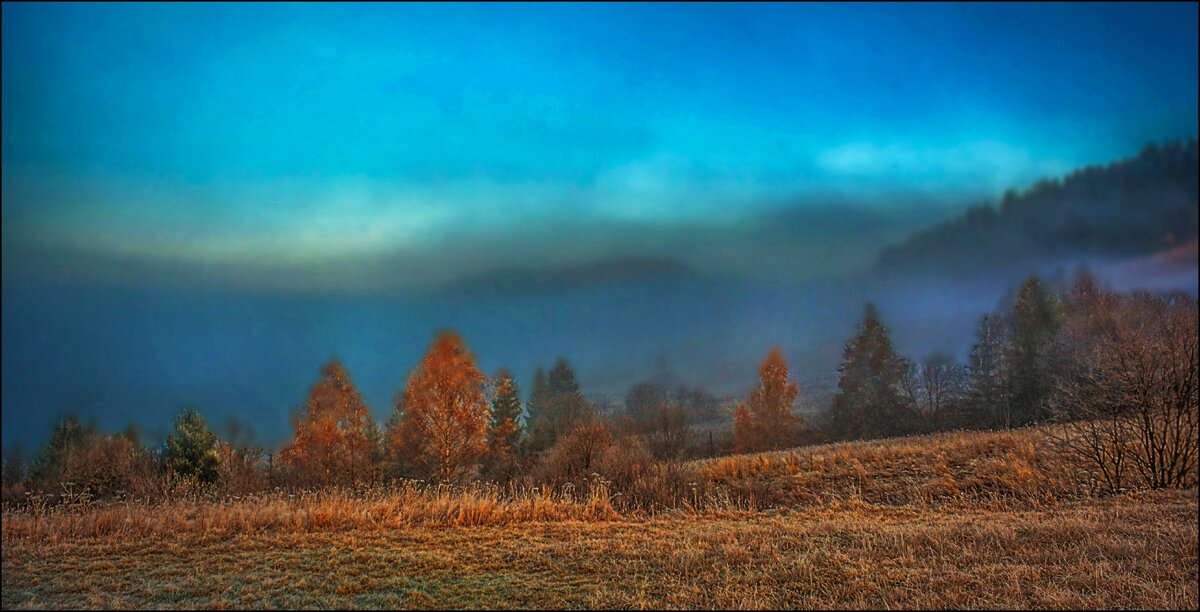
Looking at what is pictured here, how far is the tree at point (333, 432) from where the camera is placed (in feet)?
79.7

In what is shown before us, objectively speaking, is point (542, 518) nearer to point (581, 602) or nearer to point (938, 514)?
point (581, 602)

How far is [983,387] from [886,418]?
8.92 metres

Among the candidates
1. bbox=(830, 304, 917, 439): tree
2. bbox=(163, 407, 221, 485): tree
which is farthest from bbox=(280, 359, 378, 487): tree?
bbox=(830, 304, 917, 439): tree

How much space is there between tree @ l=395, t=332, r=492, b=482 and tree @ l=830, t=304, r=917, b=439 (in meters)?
28.5

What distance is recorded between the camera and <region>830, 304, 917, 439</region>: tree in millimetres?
40938

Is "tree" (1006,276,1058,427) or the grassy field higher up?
"tree" (1006,276,1058,427)

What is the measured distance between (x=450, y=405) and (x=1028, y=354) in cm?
2672

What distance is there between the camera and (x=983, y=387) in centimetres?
3297

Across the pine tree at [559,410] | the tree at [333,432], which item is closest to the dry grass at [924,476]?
the pine tree at [559,410]

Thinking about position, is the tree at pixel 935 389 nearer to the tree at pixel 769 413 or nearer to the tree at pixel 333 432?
the tree at pixel 769 413

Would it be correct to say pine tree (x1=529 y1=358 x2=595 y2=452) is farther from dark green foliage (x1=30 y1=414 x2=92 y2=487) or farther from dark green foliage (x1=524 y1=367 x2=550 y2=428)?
dark green foliage (x1=30 y1=414 x2=92 y2=487)

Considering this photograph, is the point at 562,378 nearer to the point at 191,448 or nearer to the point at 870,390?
the point at 870,390

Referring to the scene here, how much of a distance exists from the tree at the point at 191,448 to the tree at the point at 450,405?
246 inches

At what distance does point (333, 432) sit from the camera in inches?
986
